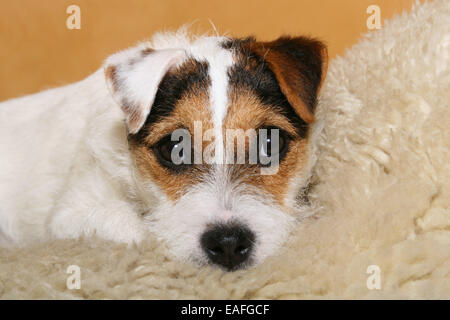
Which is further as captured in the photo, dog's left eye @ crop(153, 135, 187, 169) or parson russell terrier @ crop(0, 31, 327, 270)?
dog's left eye @ crop(153, 135, 187, 169)

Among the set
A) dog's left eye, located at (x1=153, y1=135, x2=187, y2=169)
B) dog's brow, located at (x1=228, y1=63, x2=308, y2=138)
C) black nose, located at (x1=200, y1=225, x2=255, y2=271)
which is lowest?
black nose, located at (x1=200, y1=225, x2=255, y2=271)

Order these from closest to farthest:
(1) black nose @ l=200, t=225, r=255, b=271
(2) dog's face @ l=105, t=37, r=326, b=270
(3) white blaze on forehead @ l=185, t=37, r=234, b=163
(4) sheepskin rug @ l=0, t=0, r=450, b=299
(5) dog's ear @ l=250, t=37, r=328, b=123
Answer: (4) sheepskin rug @ l=0, t=0, r=450, b=299
(1) black nose @ l=200, t=225, r=255, b=271
(2) dog's face @ l=105, t=37, r=326, b=270
(3) white blaze on forehead @ l=185, t=37, r=234, b=163
(5) dog's ear @ l=250, t=37, r=328, b=123

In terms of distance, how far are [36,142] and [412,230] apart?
2116mm

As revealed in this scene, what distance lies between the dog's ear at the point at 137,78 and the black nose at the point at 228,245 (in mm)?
580

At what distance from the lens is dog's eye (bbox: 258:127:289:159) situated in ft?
8.32

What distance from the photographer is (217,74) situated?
2.62m

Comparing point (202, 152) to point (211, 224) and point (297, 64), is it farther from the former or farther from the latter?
point (297, 64)

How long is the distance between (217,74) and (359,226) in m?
0.89

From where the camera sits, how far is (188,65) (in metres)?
2.69

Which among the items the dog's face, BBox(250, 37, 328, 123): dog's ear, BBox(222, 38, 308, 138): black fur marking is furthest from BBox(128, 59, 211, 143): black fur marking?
BBox(250, 37, 328, 123): dog's ear

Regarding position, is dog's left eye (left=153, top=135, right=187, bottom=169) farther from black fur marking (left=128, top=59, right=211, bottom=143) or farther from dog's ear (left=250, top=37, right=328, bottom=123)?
dog's ear (left=250, top=37, right=328, bottom=123)

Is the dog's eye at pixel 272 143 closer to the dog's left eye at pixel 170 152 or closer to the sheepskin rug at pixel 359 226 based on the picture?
the sheepskin rug at pixel 359 226

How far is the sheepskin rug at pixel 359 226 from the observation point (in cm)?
204

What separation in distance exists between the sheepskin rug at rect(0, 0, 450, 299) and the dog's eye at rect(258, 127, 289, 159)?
8.1 inches
